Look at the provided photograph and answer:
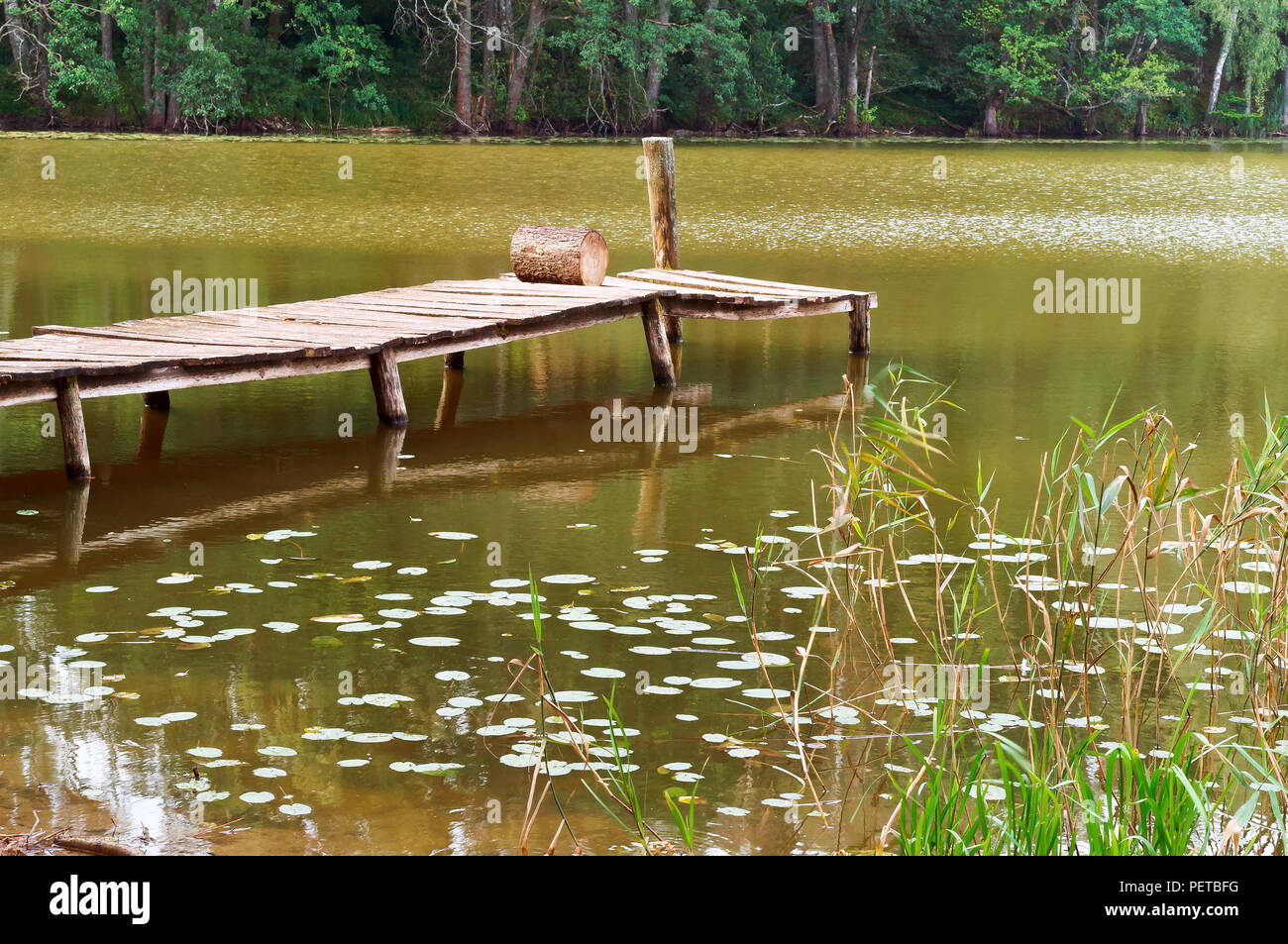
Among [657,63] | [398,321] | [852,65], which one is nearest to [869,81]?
[852,65]

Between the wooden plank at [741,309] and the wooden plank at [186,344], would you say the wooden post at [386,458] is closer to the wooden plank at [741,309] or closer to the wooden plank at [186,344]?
the wooden plank at [186,344]

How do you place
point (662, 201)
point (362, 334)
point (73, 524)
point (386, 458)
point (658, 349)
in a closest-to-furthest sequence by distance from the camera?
1. point (73, 524)
2. point (386, 458)
3. point (362, 334)
4. point (658, 349)
5. point (662, 201)

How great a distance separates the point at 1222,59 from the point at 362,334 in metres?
40.1

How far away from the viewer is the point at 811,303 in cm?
1158

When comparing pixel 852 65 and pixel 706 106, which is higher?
pixel 852 65

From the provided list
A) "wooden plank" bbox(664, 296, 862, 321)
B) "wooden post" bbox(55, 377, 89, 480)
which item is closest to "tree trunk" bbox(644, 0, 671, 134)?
"wooden plank" bbox(664, 296, 862, 321)

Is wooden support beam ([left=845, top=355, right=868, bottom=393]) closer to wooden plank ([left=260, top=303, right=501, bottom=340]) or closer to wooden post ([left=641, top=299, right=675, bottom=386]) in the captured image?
wooden post ([left=641, top=299, right=675, bottom=386])

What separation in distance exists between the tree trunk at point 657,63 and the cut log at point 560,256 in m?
29.7

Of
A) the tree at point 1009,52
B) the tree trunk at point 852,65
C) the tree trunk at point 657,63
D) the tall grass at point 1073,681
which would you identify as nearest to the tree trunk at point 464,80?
the tree trunk at point 657,63

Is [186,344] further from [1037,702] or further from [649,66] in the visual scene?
[649,66]

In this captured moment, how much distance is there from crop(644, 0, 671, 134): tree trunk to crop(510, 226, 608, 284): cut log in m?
29.7

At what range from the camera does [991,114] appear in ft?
148

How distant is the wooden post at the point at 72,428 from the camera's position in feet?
24.5
